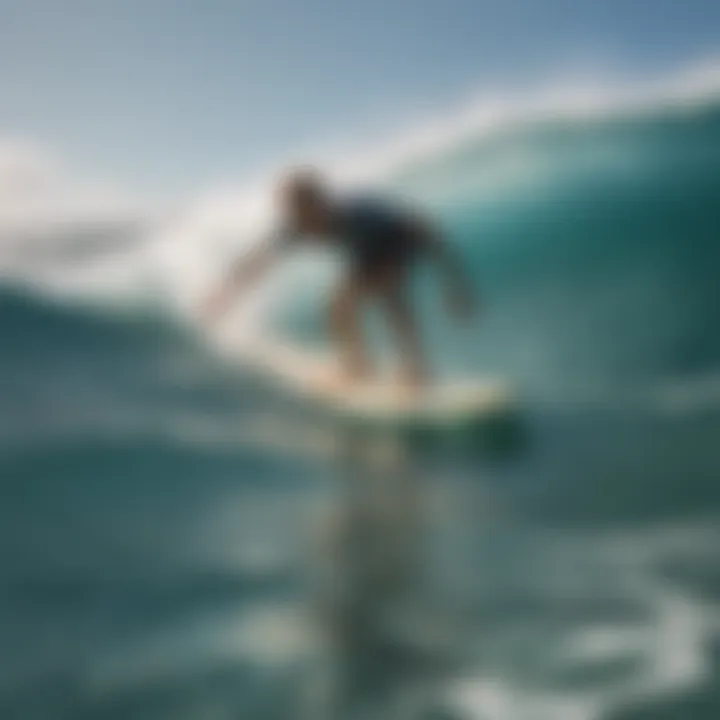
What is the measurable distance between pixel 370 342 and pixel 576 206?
0.34 metres

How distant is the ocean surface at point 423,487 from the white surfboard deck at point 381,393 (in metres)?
0.03

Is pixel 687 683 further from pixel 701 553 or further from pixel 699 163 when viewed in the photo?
pixel 699 163

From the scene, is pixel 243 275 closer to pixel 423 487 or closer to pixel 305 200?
pixel 305 200

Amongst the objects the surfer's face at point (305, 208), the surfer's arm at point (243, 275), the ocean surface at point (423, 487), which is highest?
the surfer's face at point (305, 208)

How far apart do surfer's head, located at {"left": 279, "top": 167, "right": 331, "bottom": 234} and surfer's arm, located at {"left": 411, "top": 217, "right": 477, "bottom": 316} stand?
0.38ft

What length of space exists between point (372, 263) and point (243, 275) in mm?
166

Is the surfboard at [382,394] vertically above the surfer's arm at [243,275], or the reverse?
the surfer's arm at [243,275]

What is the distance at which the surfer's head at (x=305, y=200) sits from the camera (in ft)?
4.82

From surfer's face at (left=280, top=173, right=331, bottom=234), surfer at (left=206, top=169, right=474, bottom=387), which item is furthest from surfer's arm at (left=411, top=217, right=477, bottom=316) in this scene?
surfer's face at (left=280, top=173, right=331, bottom=234)

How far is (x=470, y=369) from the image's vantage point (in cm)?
146

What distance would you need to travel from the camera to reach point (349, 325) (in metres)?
1.47

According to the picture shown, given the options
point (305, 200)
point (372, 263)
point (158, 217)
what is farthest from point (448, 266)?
point (158, 217)

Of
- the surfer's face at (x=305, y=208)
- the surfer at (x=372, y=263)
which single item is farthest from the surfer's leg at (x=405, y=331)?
the surfer's face at (x=305, y=208)

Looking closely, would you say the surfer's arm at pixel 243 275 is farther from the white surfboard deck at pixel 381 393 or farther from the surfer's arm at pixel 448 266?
the surfer's arm at pixel 448 266
